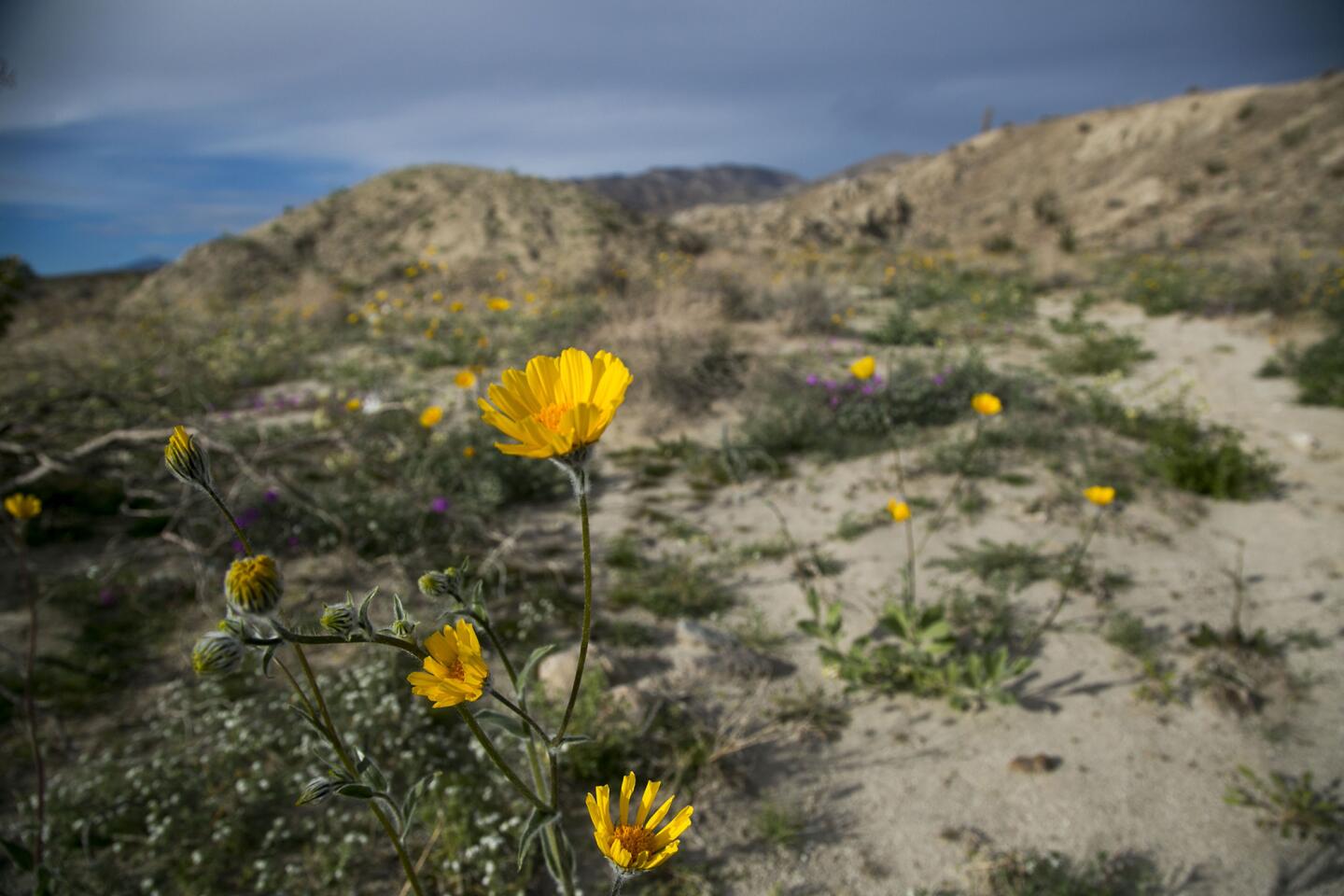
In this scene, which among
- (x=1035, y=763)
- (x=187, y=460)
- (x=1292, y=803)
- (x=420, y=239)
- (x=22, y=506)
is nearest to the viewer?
(x=187, y=460)

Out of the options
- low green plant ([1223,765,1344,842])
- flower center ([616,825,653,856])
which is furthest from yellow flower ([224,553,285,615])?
low green plant ([1223,765,1344,842])

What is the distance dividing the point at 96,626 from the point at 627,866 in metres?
3.62

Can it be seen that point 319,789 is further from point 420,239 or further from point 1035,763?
point 420,239

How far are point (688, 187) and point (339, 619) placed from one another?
109 metres

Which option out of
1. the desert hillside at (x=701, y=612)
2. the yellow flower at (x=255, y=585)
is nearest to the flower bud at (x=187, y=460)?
the desert hillside at (x=701, y=612)

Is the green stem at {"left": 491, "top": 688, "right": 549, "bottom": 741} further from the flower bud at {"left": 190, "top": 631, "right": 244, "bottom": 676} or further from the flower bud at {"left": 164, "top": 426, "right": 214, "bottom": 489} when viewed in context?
the flower bud at {"left": 164, "top": 426, "right": 214, "bottom": 489}

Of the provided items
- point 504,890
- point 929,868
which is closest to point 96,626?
point 504,890

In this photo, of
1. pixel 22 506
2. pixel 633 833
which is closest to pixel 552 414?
pixel 633 833

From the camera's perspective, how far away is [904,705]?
2.65 metres

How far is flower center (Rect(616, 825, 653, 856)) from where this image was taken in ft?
3.27

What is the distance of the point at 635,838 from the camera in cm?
102

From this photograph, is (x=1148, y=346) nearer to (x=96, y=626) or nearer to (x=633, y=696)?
(x=633, y=696)

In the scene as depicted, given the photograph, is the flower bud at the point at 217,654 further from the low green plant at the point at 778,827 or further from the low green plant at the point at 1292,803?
the low green plant at the point at 1292,803

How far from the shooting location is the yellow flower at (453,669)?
96cm
